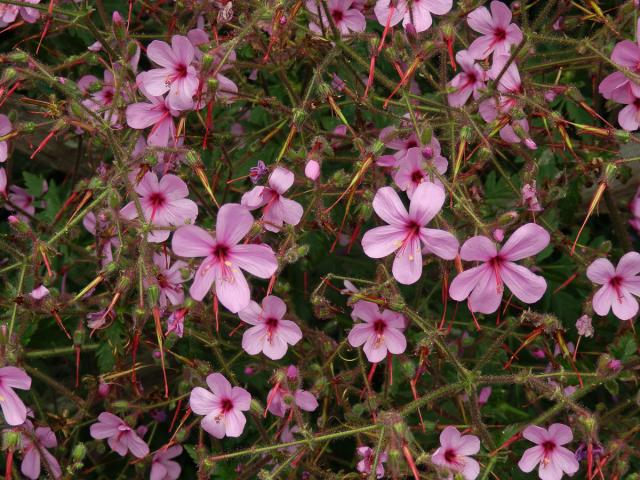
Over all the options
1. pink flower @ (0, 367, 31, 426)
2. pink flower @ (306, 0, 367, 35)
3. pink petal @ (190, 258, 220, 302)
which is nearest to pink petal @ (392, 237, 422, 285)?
pink petal @ (190, 258, 220, 302)

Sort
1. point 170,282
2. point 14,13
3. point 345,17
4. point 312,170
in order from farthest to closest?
point 14,13, point 345,17, point 170,282, point 312,170

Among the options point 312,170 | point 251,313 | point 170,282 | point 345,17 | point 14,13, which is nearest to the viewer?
point 312,170

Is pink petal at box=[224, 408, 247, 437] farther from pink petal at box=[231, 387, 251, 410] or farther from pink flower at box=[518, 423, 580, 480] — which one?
pink flower at box=[518, 423, 580, 480]

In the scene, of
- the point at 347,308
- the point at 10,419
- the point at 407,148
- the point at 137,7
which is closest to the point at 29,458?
the point at 10,419

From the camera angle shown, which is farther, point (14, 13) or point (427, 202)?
point (14, 13)

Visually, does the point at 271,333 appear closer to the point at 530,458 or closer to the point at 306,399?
the point at 306,399

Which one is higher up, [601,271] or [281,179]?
[281,179]

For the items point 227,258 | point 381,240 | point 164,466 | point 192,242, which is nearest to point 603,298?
point 381,240
